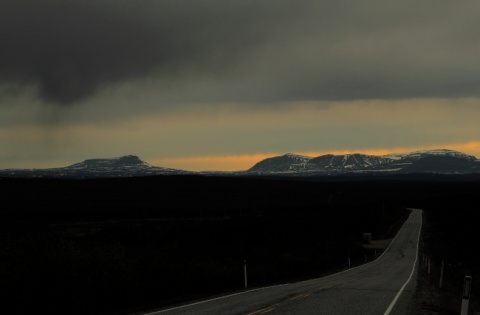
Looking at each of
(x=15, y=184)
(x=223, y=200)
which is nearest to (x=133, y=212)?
(x=223, y=200)

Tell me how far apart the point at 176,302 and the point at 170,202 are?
6628 inches

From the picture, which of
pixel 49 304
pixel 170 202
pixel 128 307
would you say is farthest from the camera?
pixel 170 202

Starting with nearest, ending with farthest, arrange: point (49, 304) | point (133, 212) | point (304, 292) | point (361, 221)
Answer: point (49, 304) → point (304, 292) → point (361, 221) → point (133, 212)

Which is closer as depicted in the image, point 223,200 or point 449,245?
point 449,245

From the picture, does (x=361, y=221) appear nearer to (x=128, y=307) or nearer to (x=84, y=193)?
(x=128, y=307)

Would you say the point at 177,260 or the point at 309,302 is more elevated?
Answer: the point at 309,302

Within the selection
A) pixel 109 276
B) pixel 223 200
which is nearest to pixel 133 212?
pixel 223 200

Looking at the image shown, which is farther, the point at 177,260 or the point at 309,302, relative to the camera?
the point at 177,260

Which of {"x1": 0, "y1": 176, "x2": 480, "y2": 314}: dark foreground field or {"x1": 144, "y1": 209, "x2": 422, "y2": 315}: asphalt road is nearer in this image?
{"x1": 144, "y1": 209, "x2": 422, "y2": 315}: asphalt road

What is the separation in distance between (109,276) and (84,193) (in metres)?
181

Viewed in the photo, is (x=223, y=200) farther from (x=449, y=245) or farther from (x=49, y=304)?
(x=49, y=304)

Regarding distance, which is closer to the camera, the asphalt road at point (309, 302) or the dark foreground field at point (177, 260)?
the asphalt road at point (309, 302)

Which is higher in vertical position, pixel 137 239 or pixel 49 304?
pixel 49 304

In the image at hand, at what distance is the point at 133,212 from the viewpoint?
139 meters
